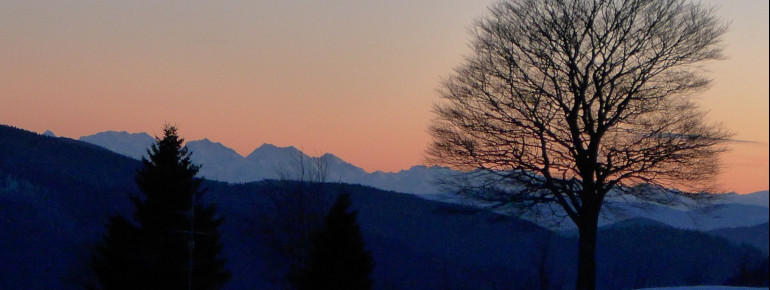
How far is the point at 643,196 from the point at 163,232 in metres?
16.9

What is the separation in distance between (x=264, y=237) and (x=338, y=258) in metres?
34.3

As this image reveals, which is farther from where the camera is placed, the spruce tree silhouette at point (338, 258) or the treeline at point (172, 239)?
the treeline at point (172, 239)

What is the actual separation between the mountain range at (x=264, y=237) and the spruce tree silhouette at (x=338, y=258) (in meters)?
24.8

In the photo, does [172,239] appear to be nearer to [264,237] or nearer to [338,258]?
[338,258]

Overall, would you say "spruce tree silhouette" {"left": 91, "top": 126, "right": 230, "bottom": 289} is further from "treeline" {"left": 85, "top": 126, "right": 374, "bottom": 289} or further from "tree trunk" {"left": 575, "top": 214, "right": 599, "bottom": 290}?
"tree trunk" {"left": 575, "top": 214, "right": 599, "bottom": 290}

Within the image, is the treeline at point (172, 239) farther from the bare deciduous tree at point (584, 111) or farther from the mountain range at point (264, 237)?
the mountain range at point (264, 237)

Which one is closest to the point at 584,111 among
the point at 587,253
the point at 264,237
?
the point at 587,253

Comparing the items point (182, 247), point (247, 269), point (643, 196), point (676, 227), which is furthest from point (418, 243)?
point (643, 196)

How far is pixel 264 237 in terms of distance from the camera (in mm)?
59375

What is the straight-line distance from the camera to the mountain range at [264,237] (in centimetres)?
7188

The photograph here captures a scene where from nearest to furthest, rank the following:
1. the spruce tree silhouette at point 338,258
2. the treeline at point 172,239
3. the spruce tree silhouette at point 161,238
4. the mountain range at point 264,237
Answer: the spruce tree silhouette at point 338,258 → the treeline at point 172,239 → the spruce tree silhouette at point 161,238 → the mountain range at point 264,237

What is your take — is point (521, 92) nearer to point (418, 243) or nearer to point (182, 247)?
point (182, 247)

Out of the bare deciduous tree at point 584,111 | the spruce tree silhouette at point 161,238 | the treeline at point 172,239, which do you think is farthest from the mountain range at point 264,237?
the bare deciduous tree at point 584,111

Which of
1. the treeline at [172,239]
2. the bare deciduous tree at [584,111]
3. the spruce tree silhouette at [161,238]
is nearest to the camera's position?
the bare deciduous tree at [584,111]
